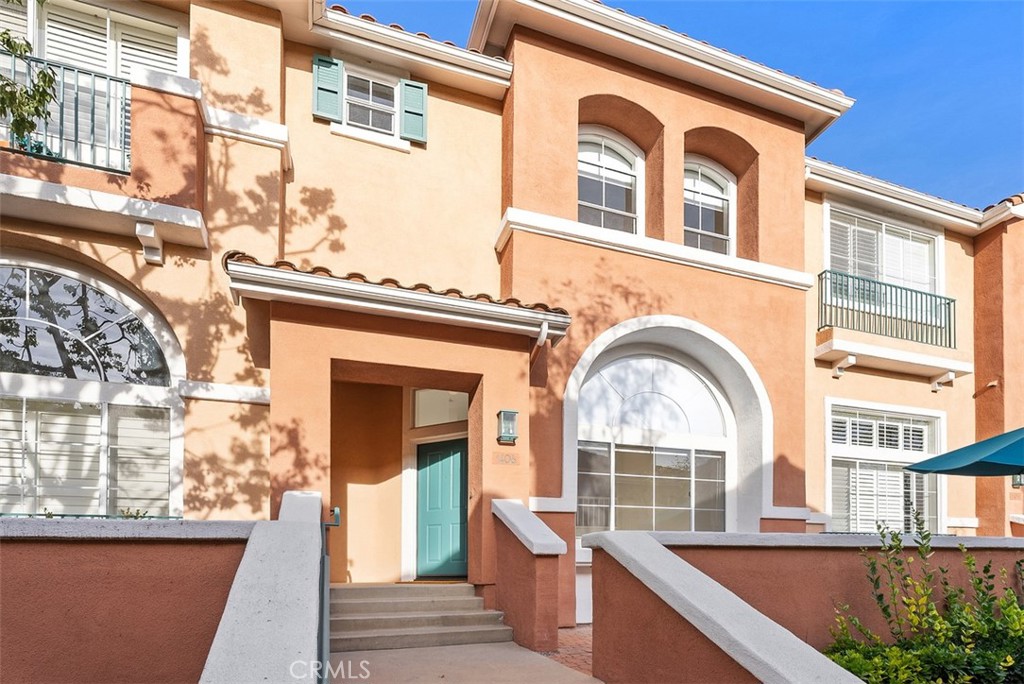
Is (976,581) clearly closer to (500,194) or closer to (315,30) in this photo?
(500,194)

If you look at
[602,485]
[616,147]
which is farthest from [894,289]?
[602,485]

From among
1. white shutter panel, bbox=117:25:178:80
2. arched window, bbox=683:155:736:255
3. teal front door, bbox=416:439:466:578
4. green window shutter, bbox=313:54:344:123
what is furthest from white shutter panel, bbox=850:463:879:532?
white shutter panel, bbox=117:25:178:80

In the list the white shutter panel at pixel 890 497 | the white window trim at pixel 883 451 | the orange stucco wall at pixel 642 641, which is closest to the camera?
the orange stucco wall at pixel 642 641

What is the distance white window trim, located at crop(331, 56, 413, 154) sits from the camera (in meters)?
9.59

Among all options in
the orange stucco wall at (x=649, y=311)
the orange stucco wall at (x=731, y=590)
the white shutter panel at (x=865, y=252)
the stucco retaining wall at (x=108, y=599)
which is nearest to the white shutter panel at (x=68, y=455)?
the stucco retaining wall at (x=108, y=599)

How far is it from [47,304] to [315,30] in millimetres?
4770

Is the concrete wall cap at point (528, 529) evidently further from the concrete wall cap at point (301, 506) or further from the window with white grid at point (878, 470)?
the window with white grid at point (878, 470)

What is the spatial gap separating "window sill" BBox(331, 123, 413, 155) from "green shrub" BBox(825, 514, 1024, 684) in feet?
24.9

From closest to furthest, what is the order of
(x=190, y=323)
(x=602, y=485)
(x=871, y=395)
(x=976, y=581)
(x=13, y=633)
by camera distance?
A: (x=13, y=633)
(x=976, y=581)
(x=190, y=323)
(x=602, y=485)
(x=871, y=395)

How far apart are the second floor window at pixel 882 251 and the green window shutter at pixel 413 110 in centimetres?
815

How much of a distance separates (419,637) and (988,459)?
618cm

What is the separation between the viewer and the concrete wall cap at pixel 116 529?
4.18 m

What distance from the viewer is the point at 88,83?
319 inches

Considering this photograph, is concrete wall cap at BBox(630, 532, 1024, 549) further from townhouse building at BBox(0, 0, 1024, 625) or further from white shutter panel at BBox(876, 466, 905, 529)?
white shutter panel at BBox(876, 466, 905, 529)
